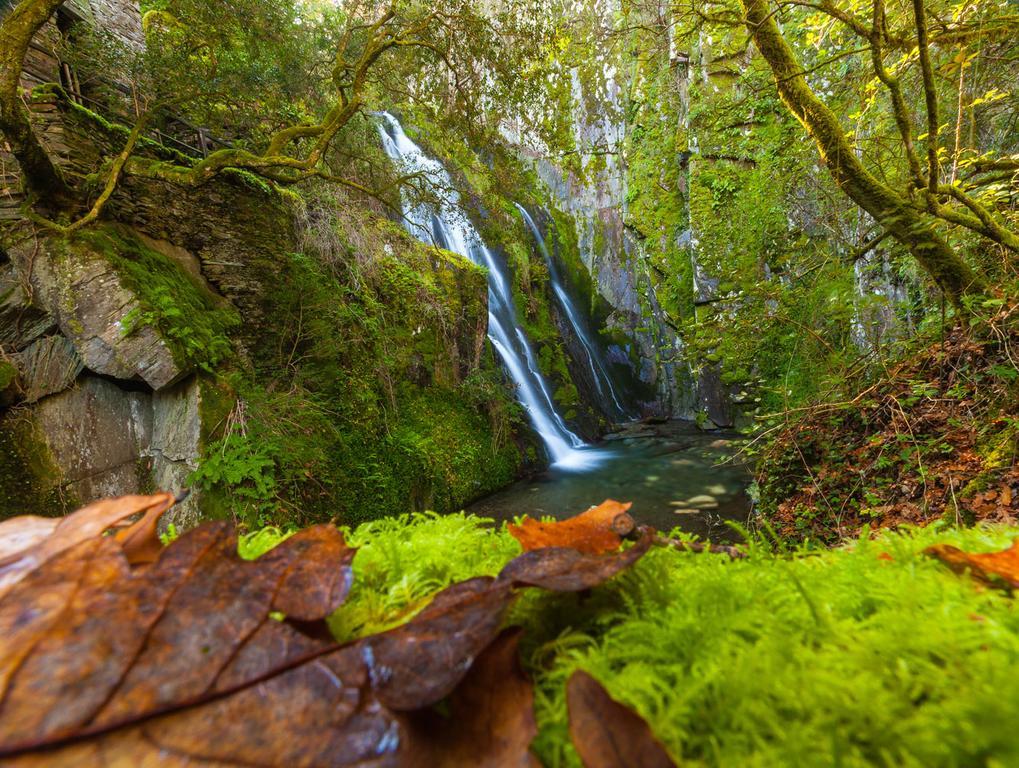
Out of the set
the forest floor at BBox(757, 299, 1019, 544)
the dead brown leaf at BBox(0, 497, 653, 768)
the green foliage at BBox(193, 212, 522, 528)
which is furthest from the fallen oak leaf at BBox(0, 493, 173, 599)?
the forest floor at BBox(757, 299, 1019, 544)

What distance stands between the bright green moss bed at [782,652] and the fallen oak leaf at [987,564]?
3cm

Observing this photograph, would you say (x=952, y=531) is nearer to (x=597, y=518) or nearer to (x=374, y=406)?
(x=597, y=518)

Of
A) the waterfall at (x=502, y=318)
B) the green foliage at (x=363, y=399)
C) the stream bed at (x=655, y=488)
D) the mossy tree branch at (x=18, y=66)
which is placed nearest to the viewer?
the mossy tree branch at (x=18, y=66)

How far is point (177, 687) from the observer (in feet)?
1.41

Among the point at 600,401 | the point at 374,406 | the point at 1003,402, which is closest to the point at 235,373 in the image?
the point at 374,406

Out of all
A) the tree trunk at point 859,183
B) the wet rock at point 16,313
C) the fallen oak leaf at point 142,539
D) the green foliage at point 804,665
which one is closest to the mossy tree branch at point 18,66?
the wet rock at point 16,313

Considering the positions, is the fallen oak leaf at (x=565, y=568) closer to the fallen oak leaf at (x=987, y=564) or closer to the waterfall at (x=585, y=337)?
the fallen oak leaf at (x=987, y=564)

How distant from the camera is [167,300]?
4297 millimetres

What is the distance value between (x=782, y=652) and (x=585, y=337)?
1675 cm

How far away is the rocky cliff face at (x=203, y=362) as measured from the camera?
3.86 meters

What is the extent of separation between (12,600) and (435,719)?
558mm

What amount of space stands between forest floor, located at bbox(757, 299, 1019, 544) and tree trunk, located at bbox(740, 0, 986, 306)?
539mm

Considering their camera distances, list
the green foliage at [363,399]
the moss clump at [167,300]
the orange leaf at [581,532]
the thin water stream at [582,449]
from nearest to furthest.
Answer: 1. the orange leaf at [581,532]
2. the moss clump at [167,300]
3. the green foliage at [363,399]
4. the thin water stream at [582,449]

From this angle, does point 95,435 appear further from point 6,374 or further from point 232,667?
point 232,667
